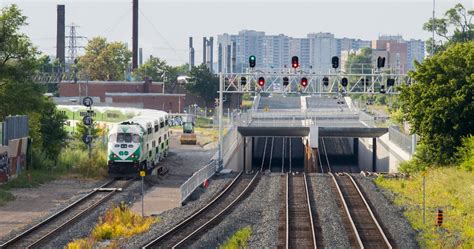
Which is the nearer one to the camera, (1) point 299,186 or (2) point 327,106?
(1) point 299,186

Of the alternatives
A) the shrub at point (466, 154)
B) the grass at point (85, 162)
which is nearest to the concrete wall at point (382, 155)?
the shrub at point (466, 154)

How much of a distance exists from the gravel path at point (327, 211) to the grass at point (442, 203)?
111 inches

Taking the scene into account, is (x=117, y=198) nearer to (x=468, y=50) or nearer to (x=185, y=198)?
(x=185, y=198)

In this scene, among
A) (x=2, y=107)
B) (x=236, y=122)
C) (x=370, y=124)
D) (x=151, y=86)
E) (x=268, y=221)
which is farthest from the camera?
(x=151, y=86)

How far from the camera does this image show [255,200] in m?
40.7

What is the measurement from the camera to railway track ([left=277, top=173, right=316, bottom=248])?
94.5ft

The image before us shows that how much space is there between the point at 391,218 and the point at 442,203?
18.5 ft

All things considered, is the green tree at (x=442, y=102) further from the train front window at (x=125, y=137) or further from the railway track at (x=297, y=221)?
the train front window at (x=125, y=137)

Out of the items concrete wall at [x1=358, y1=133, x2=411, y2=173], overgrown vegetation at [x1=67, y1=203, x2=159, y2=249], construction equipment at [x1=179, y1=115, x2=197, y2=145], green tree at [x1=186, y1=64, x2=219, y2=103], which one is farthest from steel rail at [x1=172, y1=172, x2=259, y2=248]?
green tree at [x1=186, y1=64, x2=219, y2=103]

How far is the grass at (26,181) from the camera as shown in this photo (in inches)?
1671

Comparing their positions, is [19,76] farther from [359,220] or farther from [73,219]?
[359,220]

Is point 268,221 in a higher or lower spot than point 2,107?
lower

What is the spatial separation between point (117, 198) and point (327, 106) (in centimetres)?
9056

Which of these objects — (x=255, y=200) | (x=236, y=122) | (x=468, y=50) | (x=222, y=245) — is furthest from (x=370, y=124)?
(x=222, y=245)
